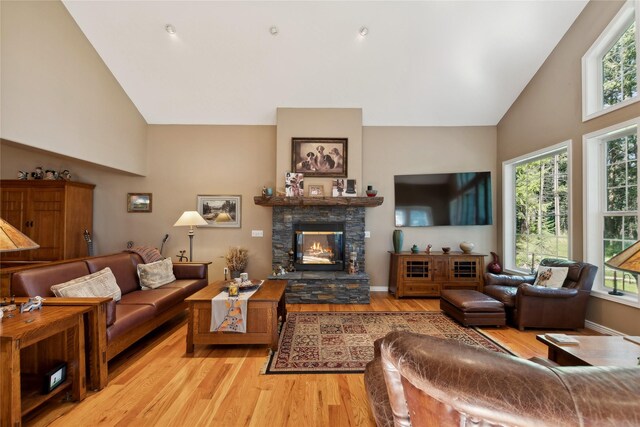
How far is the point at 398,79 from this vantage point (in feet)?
15.1

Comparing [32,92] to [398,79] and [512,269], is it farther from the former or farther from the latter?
[512,269]

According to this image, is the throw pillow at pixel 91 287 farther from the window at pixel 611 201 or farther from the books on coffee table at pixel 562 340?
the window at pixel 611 201

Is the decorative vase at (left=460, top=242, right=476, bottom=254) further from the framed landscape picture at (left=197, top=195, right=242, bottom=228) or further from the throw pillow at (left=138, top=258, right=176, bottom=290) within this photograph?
the throw pillow at (left=138, top=258, right=176, bottom=290)

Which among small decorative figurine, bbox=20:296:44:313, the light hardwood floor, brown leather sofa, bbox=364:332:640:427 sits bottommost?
the light hardwood floor

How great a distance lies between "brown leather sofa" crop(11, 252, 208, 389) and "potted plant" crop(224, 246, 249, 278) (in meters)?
0.89

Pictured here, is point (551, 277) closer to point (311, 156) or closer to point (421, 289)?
point (421, 289)

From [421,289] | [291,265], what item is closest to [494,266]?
[421,289]

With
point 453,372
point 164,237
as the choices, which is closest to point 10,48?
point 164,237

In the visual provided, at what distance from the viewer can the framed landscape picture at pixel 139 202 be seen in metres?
5.37

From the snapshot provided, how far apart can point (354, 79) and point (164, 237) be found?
453 cm

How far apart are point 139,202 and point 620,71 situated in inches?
299

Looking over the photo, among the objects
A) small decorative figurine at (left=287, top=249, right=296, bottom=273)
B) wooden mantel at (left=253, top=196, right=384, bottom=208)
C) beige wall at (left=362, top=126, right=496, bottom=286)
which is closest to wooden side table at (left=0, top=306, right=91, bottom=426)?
wooden mantel at (left=253, top=196, right=384, bottom=208)

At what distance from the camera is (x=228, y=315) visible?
9.20 feet

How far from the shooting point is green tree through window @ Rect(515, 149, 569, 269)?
4137 mm
